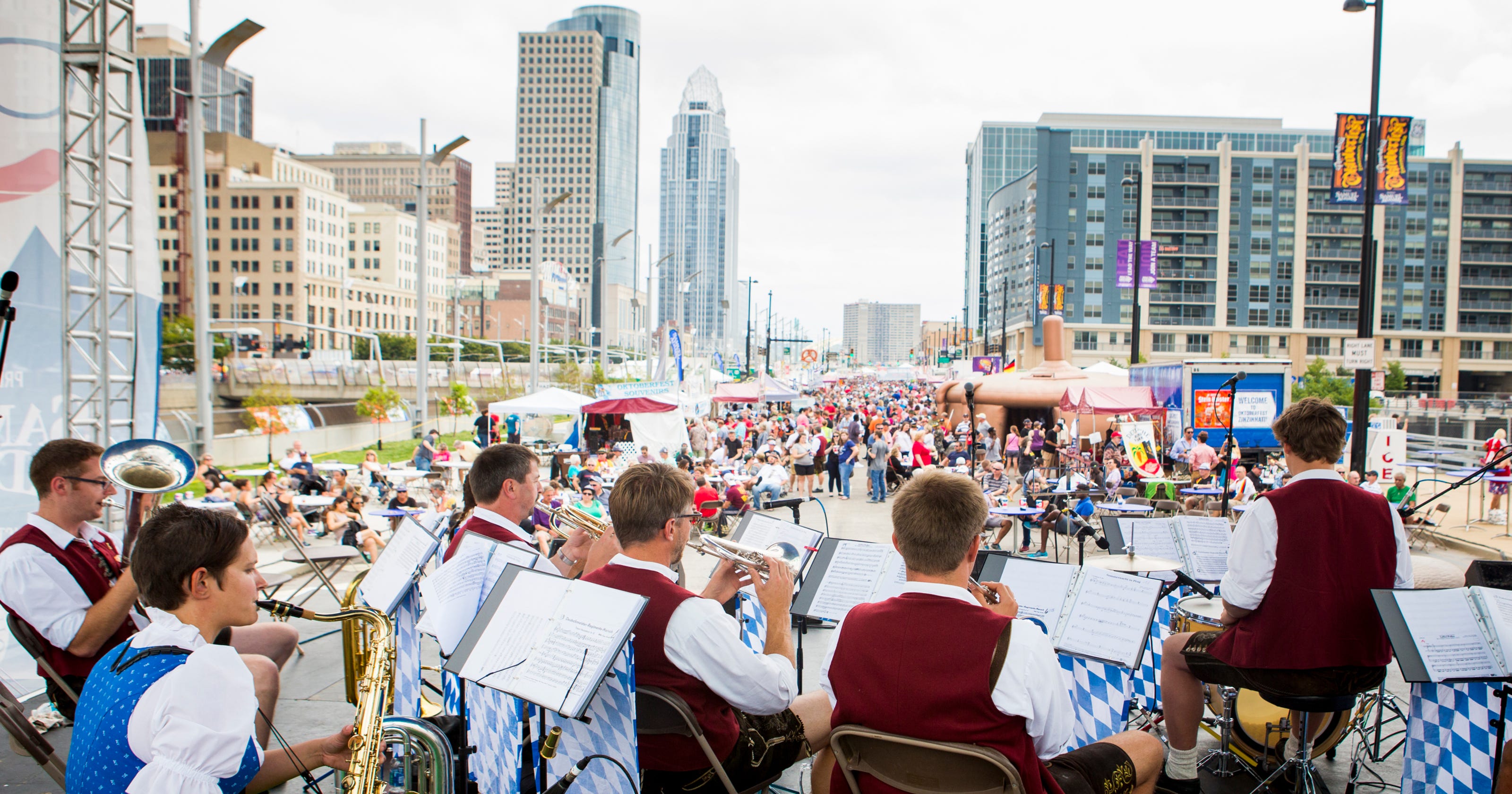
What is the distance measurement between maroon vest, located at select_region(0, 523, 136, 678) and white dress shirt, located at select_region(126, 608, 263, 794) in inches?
81.1

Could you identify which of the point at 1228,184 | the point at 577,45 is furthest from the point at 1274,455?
the point at 577,45

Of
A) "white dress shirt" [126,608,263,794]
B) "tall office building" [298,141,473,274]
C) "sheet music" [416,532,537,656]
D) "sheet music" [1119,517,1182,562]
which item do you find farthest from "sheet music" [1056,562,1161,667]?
"tall office building" [298,141,473,274]

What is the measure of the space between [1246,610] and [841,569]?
5.82 ft

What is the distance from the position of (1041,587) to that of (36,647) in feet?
14.8

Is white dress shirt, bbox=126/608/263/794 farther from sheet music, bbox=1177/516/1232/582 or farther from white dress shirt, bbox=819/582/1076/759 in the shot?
sheet music, bbox=1177/516/1232/582

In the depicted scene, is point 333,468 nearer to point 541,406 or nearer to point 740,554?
point 541,406

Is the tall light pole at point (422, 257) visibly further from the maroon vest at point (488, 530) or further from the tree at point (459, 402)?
the maroon vest at point (488, 530)

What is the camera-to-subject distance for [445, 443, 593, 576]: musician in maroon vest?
4.72m

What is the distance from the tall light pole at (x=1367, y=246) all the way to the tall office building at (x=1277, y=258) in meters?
70.0

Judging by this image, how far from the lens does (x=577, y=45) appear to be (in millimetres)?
161125

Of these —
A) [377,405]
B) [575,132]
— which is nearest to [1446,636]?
[377,405]

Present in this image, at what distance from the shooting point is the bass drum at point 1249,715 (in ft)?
14.4

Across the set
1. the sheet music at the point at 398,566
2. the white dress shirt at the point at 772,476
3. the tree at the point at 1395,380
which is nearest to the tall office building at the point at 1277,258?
the tree at the point at 1395,380

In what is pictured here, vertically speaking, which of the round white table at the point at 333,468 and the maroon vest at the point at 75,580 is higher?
the maroon vest at the point at 75,580
